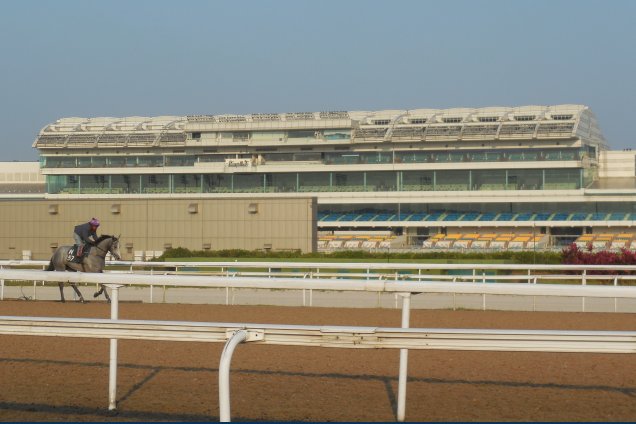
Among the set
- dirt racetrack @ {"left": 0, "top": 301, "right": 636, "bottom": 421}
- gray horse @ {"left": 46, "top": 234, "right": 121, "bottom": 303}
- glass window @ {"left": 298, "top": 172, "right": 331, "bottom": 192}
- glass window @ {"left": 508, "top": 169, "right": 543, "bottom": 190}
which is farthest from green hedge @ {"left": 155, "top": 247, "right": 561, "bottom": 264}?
glass window @ {"left": 298, "top": 172, "right": 331, "bottom": 192}

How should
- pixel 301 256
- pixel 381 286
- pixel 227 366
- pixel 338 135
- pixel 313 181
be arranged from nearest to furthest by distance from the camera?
pixel 227 366 → pixel 381 286 → pixel 301 256 → pixel 313 181 → pixel 338 135

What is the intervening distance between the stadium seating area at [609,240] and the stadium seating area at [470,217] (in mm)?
1682

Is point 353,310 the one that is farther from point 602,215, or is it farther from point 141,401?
point 602,215

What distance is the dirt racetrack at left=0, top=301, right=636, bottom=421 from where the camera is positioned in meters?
6.03

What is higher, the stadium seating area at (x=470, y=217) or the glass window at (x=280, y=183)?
the glass window at (x=280, y=183)

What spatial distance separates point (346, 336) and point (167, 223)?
29.4 metres

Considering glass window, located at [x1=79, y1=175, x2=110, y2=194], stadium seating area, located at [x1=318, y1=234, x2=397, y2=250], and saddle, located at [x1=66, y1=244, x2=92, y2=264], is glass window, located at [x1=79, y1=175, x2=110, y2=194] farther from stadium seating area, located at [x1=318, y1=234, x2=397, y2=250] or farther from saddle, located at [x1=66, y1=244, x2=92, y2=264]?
saddle, located at [x1=66, y1=244, x2=92, y2=264]

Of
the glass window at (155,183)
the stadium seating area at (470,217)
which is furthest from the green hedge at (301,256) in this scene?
the glass window at (155,183)

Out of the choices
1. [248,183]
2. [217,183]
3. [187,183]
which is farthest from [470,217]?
[187,183]

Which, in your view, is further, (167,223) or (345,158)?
(345,158)

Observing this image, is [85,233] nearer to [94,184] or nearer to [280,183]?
[280,183]

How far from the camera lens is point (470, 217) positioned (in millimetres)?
57656

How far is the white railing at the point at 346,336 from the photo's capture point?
4.59m

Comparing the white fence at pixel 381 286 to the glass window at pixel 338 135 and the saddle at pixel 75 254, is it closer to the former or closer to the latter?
the saddle at pixel 75 254
